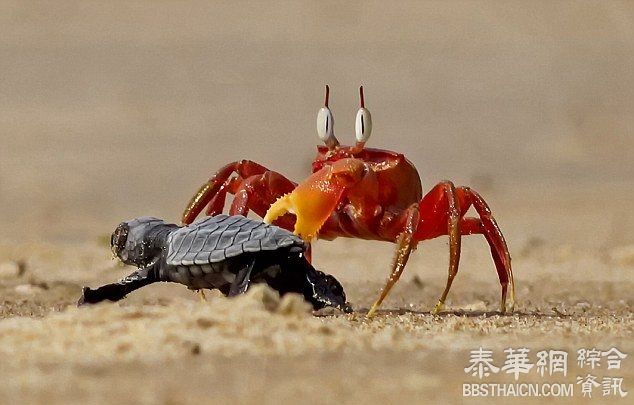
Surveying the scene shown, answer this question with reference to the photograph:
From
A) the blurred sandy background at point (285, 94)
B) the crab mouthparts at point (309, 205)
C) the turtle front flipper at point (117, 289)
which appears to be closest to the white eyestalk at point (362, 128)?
the crab mouthparts at point (309, 205)

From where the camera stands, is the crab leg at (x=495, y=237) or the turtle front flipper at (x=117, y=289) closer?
the turtle front flipper at (x=117, y=289)

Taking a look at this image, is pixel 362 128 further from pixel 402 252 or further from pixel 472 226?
pixel 402 252

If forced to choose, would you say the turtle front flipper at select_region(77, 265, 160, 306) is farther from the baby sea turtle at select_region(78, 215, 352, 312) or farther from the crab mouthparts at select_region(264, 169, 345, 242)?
the crab mouthparts at select_region(264, 169, 345, 242)

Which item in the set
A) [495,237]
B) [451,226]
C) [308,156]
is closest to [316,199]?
[451,226]

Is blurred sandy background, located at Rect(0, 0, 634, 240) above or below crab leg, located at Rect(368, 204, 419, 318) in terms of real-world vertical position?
above

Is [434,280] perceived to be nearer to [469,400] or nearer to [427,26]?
[469,400]

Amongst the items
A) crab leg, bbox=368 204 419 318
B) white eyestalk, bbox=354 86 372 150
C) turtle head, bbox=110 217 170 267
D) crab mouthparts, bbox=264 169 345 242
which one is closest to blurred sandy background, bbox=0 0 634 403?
crab leg, bbox=368 204 419 318

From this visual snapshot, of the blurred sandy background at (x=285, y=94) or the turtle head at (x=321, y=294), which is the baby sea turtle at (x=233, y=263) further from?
the blurred sandy background at (x=285, y=94)
